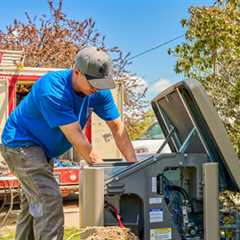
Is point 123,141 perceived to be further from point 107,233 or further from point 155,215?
point 107,233

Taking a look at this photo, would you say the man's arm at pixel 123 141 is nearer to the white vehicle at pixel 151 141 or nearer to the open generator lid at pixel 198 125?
the open generator lid at pixel 198 125

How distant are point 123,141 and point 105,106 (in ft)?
0.93

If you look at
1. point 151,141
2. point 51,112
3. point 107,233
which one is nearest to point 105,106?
point 51,112

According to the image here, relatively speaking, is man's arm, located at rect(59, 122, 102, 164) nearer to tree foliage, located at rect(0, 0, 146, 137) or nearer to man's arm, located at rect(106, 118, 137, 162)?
man's arm, located at rect(106, 118, 137, 162)

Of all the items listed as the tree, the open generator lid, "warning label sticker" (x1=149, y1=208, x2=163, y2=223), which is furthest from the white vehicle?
"warning label sticker" (x1=149, y1=208, x2=163, y2=223)

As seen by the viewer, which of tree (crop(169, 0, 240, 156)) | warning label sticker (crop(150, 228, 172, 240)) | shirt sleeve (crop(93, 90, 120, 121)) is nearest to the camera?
warning label sticker (crop(150, 228, 172, 240))

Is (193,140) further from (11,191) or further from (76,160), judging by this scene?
(76,160)

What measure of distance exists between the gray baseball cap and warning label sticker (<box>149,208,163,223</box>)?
0.79 meters

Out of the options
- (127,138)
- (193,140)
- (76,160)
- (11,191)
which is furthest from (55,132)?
(76,160)

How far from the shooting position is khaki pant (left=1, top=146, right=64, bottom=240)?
3.34m

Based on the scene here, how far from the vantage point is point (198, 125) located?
3.09 m

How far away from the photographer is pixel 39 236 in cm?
337

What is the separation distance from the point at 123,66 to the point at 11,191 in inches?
358

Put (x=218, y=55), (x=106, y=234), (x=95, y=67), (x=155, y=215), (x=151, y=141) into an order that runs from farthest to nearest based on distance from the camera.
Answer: (x=151, y=141)
(x=218, y=55)
(x=95, y=67)
(x=155, y=215)
(x=106, y=234)
